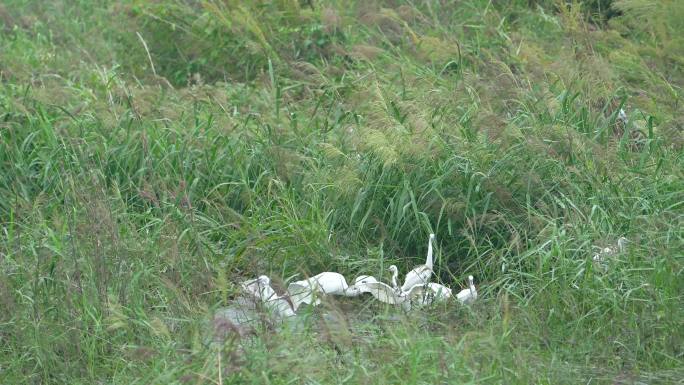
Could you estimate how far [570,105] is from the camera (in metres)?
5.73

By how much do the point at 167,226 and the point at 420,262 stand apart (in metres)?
1.18

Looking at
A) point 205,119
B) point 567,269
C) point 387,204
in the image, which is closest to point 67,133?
point 205,119

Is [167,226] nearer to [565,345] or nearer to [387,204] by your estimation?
[387,204]

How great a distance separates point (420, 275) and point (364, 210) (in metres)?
0.56

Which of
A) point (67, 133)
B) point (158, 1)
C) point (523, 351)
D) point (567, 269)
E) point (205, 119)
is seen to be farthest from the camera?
point (158, 1)

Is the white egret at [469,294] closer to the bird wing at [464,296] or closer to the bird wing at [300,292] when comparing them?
the bird wing at [464,296]

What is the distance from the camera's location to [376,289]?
4957mm

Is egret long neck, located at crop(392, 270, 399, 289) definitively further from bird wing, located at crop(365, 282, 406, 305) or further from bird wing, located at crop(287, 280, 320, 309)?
bird wing, located at crop(287, 280, 320, 309)

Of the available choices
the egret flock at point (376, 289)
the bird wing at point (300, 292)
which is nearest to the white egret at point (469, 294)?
the egret flock at point (376, 289)

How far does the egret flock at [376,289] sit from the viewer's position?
472cm

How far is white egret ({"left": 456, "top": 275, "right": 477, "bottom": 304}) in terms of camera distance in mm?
4809

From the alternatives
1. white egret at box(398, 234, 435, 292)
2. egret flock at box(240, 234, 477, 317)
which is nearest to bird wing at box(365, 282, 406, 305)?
egret flock at box(240, 234, 477, 317)

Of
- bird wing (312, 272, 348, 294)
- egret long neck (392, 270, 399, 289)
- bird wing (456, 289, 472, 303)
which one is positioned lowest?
bird wing (312, 272, 348, 294)

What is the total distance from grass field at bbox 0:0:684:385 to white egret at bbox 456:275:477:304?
0.28 feet
